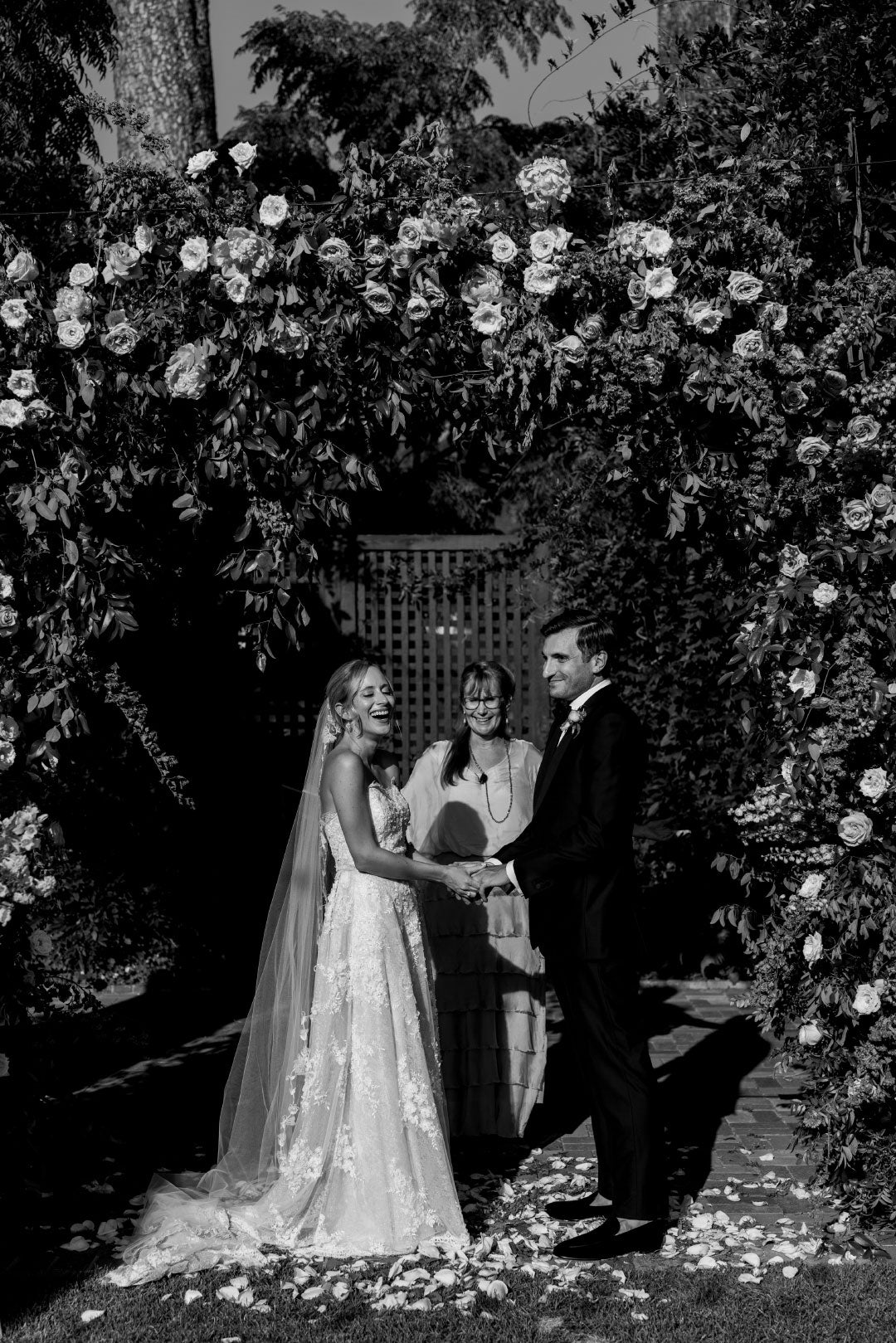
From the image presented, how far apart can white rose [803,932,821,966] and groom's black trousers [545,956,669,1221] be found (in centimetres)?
56

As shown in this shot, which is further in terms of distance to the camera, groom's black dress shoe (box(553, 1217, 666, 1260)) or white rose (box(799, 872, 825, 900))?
white rose (box(799, 872, 825, 900))

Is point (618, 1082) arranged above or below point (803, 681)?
below

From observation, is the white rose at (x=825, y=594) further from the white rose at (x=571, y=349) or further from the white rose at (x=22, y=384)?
the white rose at (x=22, y=384)

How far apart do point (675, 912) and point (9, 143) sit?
620 cm

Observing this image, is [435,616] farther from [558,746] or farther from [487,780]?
[558,746]

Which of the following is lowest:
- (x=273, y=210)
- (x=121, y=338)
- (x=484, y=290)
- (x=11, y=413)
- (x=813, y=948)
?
(x=813, y=948)

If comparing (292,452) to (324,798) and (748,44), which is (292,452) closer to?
(324,798)

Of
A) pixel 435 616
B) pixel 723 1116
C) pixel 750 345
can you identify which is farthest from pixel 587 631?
pixel 435 616

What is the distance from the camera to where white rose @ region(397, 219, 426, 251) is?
14.8ft

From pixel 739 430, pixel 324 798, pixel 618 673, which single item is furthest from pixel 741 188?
pixel 618 673

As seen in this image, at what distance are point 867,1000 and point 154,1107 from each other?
Result: 319 centimetres

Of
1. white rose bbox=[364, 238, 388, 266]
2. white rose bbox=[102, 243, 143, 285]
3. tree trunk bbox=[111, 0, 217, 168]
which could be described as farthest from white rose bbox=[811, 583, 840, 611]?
tree trunk bbox=[111, 0, 217, 168]

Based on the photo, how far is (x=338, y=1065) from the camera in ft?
15.3

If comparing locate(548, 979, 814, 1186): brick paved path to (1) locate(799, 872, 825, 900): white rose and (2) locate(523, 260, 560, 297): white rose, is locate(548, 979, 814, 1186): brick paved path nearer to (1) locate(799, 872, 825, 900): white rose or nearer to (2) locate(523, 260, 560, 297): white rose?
(1) locate(799, 872, 825, 900): white rose
